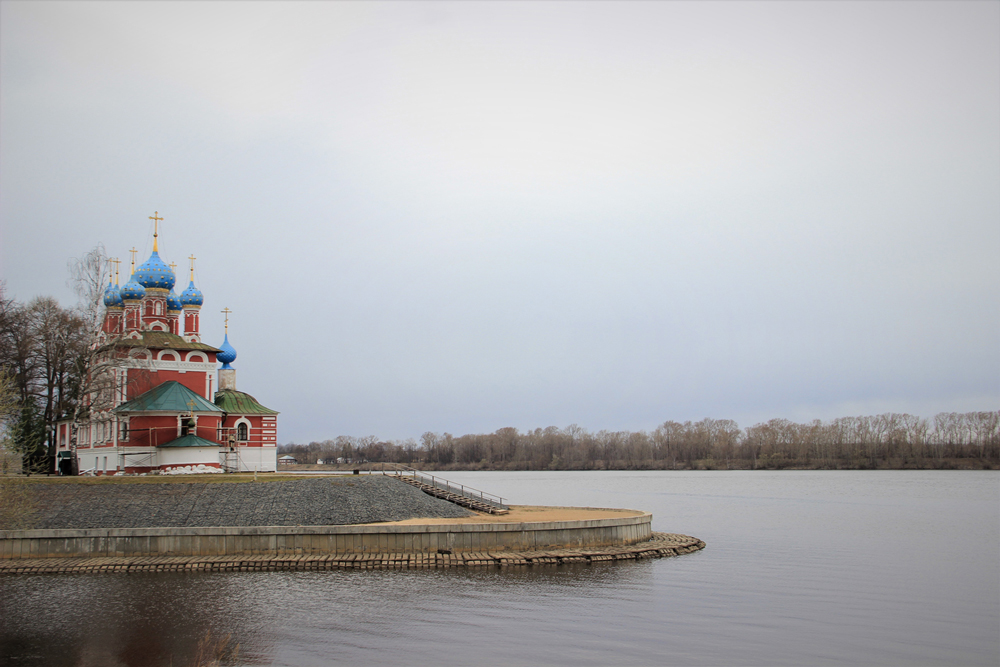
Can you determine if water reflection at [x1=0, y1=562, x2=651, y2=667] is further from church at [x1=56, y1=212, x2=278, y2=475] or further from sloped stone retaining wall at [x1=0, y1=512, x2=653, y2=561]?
church at [x1=56, y1=212, x2=278, y2=475]

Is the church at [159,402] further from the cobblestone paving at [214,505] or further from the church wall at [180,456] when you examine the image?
the cobblestone paving at [214,505]

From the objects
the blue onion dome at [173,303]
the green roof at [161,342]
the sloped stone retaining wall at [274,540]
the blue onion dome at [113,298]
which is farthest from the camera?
the blue onion dome at [173,303]

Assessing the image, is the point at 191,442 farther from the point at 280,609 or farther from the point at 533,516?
the point at 280,609

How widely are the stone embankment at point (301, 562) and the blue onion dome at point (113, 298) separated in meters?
19.1

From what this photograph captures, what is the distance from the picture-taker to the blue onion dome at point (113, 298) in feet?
152

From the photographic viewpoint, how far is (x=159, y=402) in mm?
43312

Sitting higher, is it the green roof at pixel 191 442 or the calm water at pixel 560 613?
the green roof at pixel 191 442

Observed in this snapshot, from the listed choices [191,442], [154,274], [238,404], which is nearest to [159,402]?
Result: [191,442]

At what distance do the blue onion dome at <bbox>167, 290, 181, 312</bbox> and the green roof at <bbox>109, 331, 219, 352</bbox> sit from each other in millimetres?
3477

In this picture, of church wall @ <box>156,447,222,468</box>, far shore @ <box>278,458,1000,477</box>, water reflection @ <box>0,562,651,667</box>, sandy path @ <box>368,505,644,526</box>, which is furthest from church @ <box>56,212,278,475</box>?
far shore @ <box>278,458,1000,477</box>

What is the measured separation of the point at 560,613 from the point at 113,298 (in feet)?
115

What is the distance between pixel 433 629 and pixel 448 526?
10.00 m

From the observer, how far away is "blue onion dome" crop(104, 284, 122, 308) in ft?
152

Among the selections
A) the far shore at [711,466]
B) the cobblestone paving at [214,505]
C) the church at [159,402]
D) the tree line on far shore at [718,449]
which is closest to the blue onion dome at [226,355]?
the church at [159,402]
